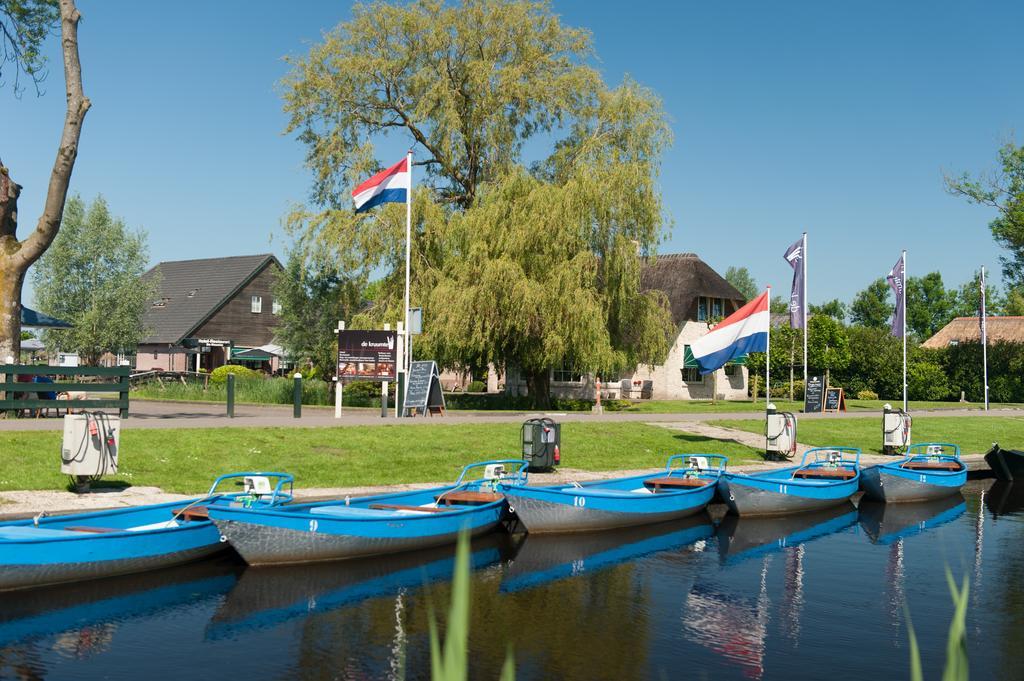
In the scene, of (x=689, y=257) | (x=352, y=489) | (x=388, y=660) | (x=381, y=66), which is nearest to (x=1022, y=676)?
(x=388, y=660)

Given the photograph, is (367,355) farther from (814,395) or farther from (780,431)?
(814,395)

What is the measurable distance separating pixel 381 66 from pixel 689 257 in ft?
77.2

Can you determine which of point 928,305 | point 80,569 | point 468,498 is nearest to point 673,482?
point 468,498

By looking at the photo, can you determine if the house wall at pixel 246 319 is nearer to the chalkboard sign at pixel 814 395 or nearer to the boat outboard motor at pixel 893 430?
the chalkboard sign at pixel 814 395

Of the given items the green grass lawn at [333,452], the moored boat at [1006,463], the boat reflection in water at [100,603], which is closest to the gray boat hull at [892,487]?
Answer: the green grass lawn at [333,452]

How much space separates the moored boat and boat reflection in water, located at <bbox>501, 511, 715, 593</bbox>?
12.2 m

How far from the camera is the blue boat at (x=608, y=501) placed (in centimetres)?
1645

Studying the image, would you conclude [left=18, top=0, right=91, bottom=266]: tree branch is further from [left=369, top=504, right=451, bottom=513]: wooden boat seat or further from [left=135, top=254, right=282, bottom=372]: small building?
[left=135, top=254, right=282, bottom=372]: small building

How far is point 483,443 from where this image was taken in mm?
23797

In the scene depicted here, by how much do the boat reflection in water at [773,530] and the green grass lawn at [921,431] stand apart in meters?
8.93

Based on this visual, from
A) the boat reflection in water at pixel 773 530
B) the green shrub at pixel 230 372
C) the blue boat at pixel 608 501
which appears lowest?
the boat reflection in water at pixel 773 530

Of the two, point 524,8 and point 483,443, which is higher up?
point 524,8

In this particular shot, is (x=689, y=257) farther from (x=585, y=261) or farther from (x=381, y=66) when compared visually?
(x=381, y=66)

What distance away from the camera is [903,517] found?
20.5 m
